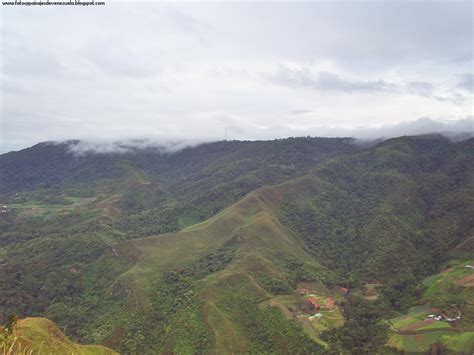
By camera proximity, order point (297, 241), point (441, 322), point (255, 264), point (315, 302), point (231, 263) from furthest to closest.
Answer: point (297, 241) → point (231, 263) → point (255, 264) → point (315, 302) → point (441, 322)

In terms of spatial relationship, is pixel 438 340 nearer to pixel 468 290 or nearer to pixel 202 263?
pixel 468 290

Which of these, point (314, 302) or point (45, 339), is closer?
point (45, 339)

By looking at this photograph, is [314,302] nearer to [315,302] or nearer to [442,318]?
[315,302]

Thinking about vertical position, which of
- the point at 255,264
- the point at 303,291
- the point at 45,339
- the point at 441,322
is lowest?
the point at 441,322

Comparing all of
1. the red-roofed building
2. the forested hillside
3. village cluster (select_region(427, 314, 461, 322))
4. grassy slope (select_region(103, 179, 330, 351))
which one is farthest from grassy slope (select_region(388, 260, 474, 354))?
grassy slope (select_region(103, 179, 330, 351))

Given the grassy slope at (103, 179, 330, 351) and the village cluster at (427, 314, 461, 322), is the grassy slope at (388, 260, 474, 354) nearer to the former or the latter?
the village cluster at (427, 314, 461, 322)

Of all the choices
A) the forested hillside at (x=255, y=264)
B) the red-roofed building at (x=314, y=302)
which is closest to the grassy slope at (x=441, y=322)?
the forested hillside at (x=255, y=264)

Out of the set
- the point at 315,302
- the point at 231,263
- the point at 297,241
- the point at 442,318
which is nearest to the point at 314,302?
the point at 315,302

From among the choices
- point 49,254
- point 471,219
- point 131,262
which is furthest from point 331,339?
point 49,254
